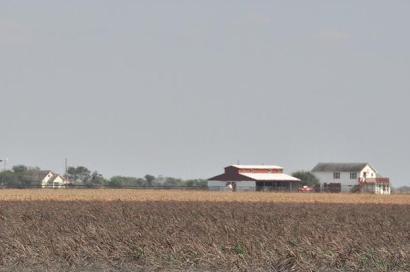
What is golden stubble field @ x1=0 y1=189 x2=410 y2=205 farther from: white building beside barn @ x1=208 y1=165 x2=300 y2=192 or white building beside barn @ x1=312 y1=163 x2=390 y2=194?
white building beside barn @ x1=312 y1=163 x2=390 y2=194

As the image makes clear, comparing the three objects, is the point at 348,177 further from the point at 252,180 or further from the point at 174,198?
the point at 174,198

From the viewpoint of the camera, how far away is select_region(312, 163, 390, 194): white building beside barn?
155625 mm

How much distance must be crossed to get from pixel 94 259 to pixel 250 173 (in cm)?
13496

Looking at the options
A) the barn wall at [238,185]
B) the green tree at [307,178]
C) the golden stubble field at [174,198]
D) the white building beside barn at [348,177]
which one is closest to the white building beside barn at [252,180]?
the barn wall at [238,185]

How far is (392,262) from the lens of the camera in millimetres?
17297

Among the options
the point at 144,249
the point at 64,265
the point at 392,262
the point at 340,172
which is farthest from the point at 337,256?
the point at 340,172

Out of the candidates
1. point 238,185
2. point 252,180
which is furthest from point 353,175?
point 238,185

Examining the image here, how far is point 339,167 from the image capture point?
16425 centimetres

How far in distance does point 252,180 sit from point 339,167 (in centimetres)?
2380

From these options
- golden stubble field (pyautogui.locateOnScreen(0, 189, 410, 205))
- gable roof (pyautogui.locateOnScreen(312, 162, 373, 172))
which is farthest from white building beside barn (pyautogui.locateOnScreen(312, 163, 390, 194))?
golden stubble field (pyautogui.locateOnScreen(0, 189, 410, 205))

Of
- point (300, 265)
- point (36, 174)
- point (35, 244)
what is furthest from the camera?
point (36, 174)

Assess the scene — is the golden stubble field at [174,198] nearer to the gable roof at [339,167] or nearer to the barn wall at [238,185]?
the barn wall at [238,185]

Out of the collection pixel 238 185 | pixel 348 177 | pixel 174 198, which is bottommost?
pixel 174 198

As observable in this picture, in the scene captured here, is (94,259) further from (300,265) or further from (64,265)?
(300,265)
